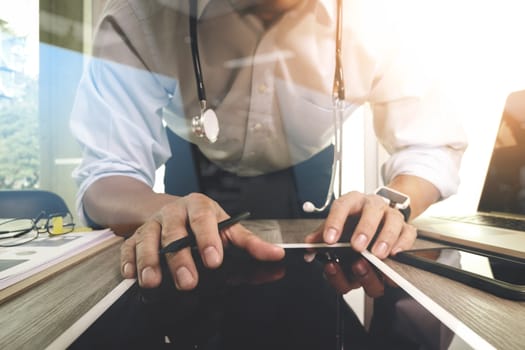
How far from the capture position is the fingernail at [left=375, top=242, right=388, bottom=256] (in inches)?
10.5

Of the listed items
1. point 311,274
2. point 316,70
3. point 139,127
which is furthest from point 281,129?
point 311,274

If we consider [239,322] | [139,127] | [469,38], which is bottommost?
[239,322]

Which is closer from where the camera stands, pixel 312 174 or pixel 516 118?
pixel 516 118

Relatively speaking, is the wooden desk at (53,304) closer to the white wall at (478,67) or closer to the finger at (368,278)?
the finger at (368,278)

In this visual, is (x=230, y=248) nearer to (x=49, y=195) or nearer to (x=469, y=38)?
(x=49, y=195)

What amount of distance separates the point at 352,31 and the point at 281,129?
22 centimetres

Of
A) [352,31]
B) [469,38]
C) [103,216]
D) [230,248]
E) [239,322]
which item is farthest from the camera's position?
[469,38]

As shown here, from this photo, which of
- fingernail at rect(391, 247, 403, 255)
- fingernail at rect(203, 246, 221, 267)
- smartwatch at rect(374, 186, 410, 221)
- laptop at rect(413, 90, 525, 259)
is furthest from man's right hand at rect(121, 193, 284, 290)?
laptop at rect(413, 90, 525, 259)

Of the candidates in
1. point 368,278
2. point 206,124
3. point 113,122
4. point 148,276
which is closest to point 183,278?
point 148,276

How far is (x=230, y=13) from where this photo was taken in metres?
0.48

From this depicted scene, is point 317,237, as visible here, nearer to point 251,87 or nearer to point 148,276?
point 148,276

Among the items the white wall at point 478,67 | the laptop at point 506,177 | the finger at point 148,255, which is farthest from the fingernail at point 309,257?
the white wall at point 478,67

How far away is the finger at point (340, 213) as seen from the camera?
11.5 inches

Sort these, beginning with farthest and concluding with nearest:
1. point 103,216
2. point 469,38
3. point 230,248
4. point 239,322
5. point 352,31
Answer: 1. point 469,38
2. point 352,31
3. point 103,216
4. point 230,248
5. point 239,322
